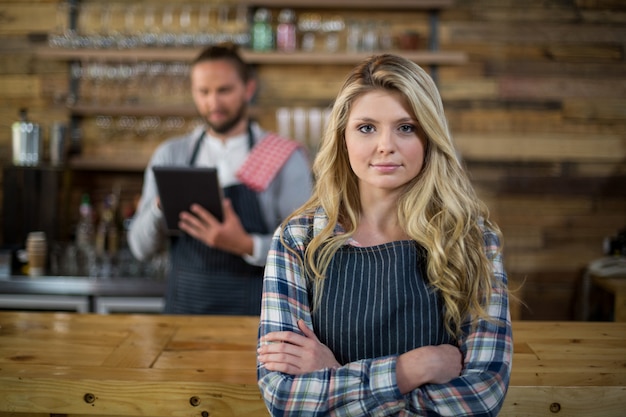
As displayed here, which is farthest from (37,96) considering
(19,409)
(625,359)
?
(625,359)

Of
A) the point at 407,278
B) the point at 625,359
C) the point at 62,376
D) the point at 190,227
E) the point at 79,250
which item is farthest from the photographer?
the point at 79,250

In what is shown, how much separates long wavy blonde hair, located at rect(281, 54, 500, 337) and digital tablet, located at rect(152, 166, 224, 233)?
93 centimetres

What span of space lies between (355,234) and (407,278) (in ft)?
0.48

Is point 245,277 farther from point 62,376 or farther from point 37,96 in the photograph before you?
point 37,96

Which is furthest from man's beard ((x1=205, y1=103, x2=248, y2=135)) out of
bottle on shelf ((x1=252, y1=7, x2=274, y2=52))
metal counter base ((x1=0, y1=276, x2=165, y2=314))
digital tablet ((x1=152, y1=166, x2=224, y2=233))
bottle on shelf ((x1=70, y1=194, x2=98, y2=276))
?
bottle on shelf ((x1=252, y1=7, x2=274, y2=52))

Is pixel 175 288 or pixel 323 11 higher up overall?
pixel 323 11

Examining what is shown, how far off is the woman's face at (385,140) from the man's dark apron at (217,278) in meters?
1.31

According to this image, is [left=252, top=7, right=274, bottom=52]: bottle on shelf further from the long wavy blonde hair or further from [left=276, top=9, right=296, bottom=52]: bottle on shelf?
the long wavy blonde hair

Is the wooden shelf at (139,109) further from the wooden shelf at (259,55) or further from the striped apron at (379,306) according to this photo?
the striped apron at (379,306)

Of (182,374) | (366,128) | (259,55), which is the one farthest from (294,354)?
(259,55)

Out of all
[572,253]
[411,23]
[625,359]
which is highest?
[411,23]

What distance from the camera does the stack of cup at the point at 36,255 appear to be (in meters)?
3.53

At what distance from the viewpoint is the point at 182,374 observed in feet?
5.35

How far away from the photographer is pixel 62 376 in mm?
1610
